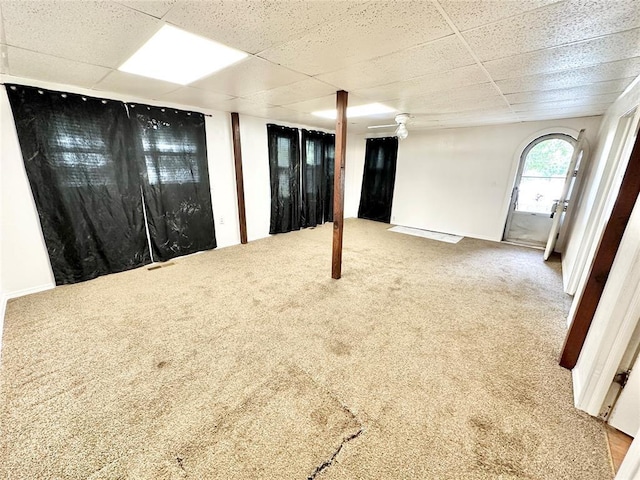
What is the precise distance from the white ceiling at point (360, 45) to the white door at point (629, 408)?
1.86m

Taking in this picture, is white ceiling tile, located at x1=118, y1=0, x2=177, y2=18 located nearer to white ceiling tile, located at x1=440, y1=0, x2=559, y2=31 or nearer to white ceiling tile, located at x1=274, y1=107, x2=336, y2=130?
white ceiling tile, located at x1=440, y1=0, x2=559, y2=31

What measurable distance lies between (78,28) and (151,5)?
1.97 feet

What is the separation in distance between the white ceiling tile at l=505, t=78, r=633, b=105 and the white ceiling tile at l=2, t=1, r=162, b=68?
3.42 m

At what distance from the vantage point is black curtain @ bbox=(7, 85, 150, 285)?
2.57 meters

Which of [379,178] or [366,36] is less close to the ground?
[366,36]

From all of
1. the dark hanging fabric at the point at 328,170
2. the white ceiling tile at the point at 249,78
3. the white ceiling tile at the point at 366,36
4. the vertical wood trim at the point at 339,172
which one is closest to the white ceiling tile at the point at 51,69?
the white ceiling tile at the point at 249,78

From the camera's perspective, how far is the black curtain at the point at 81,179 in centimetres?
257

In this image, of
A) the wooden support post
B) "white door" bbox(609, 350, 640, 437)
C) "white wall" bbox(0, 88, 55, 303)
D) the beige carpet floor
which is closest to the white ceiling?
"white wall" bbox(0, 88, 55, 303)

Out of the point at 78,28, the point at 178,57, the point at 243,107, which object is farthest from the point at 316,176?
the point at 78,28

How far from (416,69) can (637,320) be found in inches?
84.8

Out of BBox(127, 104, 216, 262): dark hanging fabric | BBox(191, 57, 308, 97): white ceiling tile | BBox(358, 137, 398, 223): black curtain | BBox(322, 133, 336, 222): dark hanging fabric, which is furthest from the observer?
BBox(358, 137, 398, 223): black curtain

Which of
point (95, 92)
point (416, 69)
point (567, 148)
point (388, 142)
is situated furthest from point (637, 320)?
point (388, 142)

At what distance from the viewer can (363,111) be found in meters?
3.77

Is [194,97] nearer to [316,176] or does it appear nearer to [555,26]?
[316,176]
